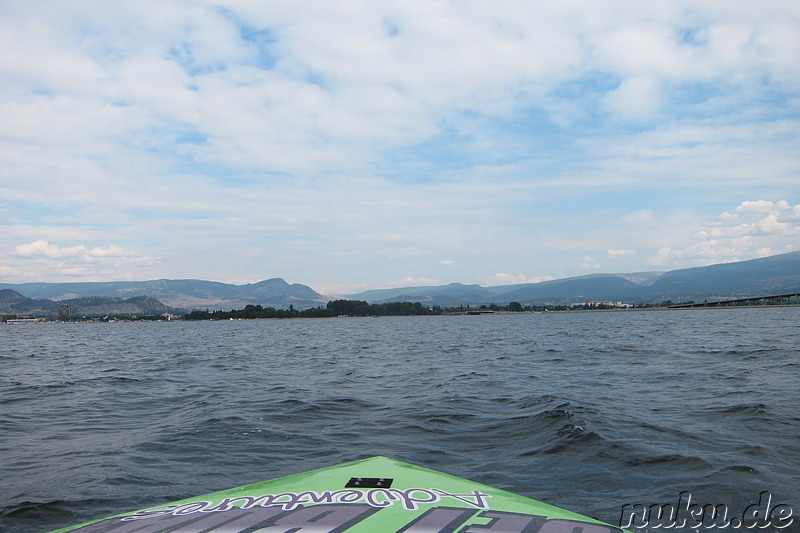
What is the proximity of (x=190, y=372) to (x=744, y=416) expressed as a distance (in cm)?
2201

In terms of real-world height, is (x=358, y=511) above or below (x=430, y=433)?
above

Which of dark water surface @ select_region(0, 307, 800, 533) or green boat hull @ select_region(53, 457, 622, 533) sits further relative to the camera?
dark water surface @ select_region(0, 307, 800, 533)

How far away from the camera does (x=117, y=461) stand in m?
9.58

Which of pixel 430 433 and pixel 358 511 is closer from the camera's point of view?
pixel 358 511

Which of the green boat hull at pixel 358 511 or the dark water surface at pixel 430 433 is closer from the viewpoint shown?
the green boat hull at pixel 358 511

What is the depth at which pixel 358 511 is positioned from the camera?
474 centimetres

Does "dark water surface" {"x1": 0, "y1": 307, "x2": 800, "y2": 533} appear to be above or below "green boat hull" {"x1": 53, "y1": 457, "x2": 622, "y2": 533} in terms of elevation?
below

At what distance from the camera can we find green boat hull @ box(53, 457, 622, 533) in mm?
4418

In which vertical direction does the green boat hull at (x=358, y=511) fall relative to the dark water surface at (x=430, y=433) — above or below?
above

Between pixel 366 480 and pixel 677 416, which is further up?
pixel 366 480

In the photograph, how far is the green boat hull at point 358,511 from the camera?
4418 millimetres

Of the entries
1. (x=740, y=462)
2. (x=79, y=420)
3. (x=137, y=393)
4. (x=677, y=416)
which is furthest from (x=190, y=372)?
(x=740, y=462)

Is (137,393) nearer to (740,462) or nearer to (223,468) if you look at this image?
(223,468)


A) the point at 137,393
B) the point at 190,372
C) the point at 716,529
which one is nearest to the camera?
the point at 716,529
